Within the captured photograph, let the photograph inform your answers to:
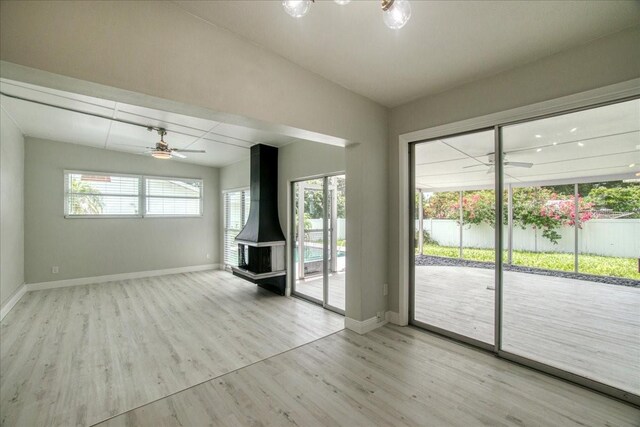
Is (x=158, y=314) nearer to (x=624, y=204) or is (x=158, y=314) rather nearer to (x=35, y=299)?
(x=35, y=299)

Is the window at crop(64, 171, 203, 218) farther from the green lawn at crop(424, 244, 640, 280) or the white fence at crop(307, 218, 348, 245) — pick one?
the green lawn at crop(424, 244, 640, 280)

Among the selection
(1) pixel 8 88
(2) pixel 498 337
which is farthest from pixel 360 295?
(1) pixel 8 88

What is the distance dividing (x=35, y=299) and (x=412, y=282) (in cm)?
601

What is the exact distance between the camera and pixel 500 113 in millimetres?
2553

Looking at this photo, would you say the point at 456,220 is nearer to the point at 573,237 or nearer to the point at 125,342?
the point at 573,237

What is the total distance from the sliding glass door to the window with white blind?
4.09m

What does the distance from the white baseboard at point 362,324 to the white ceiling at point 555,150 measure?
188cm

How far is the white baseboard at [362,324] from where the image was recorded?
3.14 meters

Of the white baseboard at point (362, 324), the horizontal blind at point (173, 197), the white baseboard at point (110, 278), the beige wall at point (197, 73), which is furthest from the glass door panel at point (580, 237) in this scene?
the horizontal blind at point (173, 197)

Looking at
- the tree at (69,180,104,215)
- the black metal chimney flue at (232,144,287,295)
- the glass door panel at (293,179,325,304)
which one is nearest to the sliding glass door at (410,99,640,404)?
the glass door panel at (293,179,325,304)

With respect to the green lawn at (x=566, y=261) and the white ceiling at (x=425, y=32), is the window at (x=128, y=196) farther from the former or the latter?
the green lawn at (x=566, y=261)

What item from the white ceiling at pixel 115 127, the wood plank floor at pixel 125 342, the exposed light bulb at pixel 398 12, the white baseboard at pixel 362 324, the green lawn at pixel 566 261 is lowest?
the wood plank floor at pixel 125 342

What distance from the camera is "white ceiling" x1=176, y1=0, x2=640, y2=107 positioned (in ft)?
5.85

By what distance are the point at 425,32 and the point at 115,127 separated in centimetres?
446
